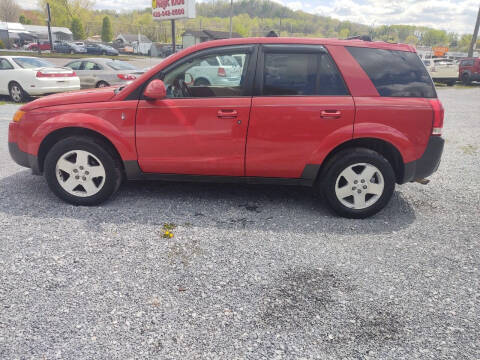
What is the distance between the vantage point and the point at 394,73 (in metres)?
3.88

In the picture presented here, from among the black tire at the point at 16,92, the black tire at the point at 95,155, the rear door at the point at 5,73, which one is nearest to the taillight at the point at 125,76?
the black tire at the point at 16,92

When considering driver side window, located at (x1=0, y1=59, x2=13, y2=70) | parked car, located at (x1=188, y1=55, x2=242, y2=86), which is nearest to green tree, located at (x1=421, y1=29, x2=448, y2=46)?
driver side window, located at (x1=0, y1=59, x2=13, y2=70)

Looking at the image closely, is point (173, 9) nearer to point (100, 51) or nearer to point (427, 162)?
point (427, 162)

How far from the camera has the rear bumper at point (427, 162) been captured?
390cm

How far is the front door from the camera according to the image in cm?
387

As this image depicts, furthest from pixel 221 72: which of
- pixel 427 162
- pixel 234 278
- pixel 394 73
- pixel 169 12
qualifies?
pixel 169 12

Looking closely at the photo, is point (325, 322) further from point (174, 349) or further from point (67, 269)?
point (67, 269)

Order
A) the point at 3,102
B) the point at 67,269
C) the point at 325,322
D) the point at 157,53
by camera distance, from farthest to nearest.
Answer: the point at 157,53
the point at 3,102
the point at 67,269
the point at 325,322

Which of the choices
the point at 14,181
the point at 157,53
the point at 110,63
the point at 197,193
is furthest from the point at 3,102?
the point at 157,53

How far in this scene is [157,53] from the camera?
252 ft

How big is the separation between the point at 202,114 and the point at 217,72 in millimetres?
479

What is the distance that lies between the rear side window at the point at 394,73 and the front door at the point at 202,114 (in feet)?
3.78

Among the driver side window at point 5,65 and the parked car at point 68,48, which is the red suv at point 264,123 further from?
the parked car at point 68,48

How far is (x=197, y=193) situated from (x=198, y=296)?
2.08 m
